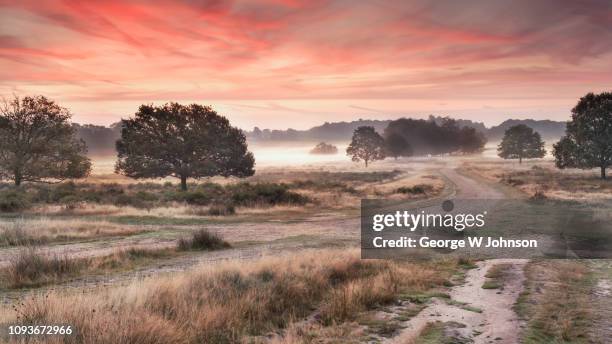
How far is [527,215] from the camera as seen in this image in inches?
1070

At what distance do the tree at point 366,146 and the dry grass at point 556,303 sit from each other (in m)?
99.4

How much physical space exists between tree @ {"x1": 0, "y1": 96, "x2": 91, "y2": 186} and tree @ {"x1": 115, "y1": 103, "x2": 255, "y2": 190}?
16.1 ft

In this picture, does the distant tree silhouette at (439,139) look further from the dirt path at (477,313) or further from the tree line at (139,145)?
the dirt path at (477,313)

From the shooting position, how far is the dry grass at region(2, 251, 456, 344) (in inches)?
283

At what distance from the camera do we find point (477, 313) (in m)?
9.47

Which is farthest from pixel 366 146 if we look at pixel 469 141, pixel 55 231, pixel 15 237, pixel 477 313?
pixel 477 313

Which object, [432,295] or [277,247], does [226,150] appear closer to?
[277,247]

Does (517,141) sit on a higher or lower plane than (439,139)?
lower

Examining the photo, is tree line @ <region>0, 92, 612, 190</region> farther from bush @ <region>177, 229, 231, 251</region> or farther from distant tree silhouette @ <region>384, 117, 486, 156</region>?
distant tree silhouette @ <region>384, 117, 486, 156</region>

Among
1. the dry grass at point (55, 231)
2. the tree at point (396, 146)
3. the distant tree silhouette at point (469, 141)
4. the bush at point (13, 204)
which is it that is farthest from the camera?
the distant tree silhouette at point (469, 141)

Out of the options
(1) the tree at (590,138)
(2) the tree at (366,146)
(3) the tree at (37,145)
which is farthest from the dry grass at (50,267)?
(2) the tree at (366,146)

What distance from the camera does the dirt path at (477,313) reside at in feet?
26.7

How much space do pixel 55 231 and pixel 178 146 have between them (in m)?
24.9

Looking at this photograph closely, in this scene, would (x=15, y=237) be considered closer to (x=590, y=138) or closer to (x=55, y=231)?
(x=55, y=231)
